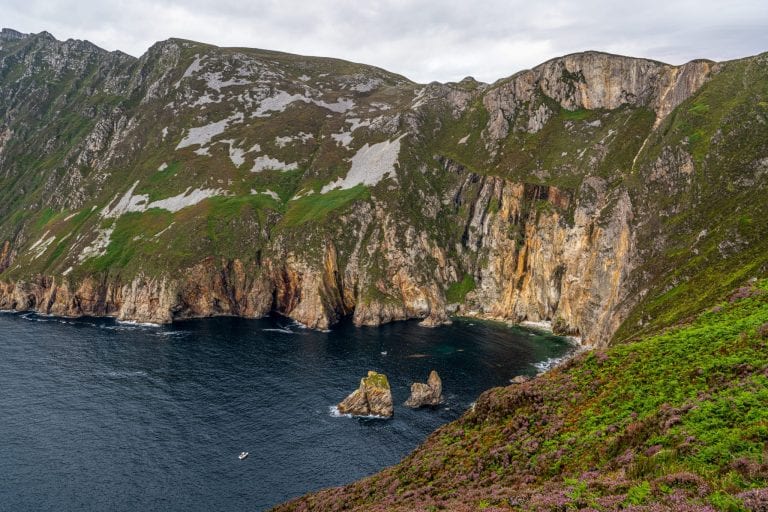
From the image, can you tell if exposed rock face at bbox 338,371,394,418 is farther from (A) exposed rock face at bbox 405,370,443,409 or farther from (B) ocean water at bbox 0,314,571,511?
(A) exposed rock face at bbox 405,370,443,409

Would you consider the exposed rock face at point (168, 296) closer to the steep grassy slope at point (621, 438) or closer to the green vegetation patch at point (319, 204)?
the green vegetation patch at point (319, 204)

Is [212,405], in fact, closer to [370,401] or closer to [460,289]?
[370,401]

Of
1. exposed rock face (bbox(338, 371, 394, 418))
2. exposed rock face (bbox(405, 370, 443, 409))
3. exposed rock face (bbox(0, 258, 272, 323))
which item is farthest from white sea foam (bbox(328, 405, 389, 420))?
exposed rock face (bbox(0, 258, 272, 323))

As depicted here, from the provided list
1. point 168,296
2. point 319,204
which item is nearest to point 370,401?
point 168,296

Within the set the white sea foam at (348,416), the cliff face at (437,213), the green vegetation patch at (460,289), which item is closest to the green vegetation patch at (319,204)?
the cliff face at (437,213)

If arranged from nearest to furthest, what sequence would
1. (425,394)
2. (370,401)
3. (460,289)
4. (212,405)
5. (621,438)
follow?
(621,438) < (370,401) < (425,394) < (212,405) < (460,289)

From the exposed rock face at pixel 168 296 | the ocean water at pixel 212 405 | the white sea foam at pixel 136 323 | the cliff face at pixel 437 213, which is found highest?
the cliff face at pixel 437 213

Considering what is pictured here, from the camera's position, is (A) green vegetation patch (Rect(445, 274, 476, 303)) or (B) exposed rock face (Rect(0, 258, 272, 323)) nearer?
(B) exposed rock face (Rect(0, 258, 272, 323))
